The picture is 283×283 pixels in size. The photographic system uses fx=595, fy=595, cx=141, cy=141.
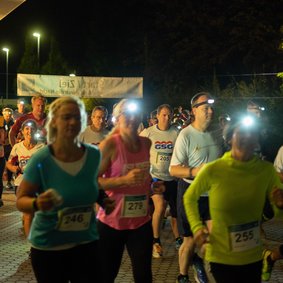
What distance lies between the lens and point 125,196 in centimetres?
490

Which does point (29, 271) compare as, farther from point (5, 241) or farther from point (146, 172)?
point (146, 172)

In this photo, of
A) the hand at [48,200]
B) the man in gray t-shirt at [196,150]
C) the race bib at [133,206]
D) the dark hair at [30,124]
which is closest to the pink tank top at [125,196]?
the race bib at [133,206]

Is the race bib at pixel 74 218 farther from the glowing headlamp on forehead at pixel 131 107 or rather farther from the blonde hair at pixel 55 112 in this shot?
the glowing headlamp on forehead at pixel 131 107

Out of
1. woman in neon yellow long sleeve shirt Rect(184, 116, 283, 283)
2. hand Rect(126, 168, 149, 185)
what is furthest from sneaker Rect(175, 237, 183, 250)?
woman in neon yellow long sleeve shirt Rect(184, 116, 283, 283)

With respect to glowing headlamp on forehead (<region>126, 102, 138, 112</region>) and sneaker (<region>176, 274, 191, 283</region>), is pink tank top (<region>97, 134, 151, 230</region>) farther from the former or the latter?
sneaker (<region>176, 274, 191, 283</region>)

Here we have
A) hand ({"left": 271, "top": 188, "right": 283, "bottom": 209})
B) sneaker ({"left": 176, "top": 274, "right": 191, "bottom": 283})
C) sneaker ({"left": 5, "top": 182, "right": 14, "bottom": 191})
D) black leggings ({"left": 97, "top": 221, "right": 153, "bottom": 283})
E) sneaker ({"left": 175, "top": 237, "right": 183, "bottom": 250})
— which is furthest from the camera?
sneaker ({"left": 5, "top": 182, "right": 14, "bottom": 191})

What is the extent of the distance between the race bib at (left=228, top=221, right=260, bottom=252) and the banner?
11744 millimetres

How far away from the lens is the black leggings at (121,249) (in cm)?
487

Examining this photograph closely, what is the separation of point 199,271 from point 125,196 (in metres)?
2.00

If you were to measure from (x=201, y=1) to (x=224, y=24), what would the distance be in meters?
3.43

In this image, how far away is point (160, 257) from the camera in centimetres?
795

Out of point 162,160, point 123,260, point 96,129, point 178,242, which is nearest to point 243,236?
point 123,260

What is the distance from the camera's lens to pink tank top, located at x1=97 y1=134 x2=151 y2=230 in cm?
489

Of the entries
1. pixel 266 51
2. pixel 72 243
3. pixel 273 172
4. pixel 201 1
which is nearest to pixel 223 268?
pixel 273 172
